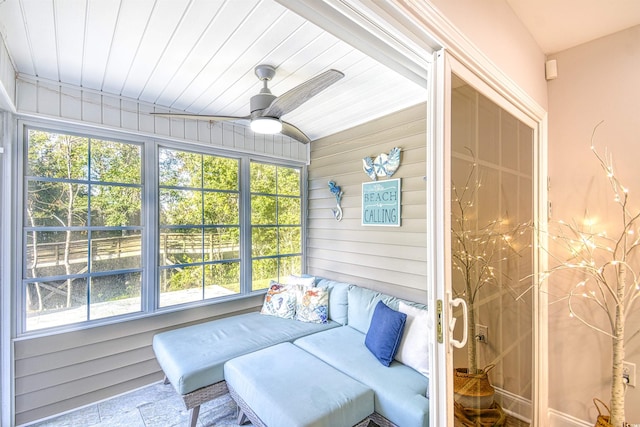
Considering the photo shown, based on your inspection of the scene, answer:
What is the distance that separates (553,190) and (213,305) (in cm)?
313

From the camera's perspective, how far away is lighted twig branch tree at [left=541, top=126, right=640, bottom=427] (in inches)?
62.8

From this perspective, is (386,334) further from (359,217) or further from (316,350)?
(359,217)

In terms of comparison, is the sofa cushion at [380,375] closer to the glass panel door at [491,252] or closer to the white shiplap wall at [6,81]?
the glass panel door at [491,252]

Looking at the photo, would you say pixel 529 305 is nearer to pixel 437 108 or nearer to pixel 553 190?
pixel 553 190

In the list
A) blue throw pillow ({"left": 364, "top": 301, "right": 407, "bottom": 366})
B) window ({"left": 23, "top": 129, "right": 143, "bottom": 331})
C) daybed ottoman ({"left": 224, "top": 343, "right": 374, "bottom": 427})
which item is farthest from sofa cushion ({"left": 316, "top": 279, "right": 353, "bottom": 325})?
window ({"left": 23, "top": 129, "right": 143, "bottom": 331})

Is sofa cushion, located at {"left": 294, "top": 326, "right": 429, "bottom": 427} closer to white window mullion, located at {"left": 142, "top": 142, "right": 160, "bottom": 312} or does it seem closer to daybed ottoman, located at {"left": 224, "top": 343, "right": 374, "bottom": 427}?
daybed ottoman, located at {"left": 224, "top": 343, "right": 374, "bottom": 427}

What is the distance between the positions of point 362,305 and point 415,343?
2.37 feet

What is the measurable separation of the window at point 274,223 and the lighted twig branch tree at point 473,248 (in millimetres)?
2469

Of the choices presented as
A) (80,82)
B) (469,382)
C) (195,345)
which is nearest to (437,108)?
(469,382)

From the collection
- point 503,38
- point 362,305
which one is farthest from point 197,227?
point 503,38

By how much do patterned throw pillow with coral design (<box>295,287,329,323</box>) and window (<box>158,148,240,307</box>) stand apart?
0.77 m

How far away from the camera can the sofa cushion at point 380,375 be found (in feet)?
5.39

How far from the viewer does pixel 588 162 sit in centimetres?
190

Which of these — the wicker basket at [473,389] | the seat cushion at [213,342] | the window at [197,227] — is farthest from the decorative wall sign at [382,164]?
the wicker basket at [473,389]
